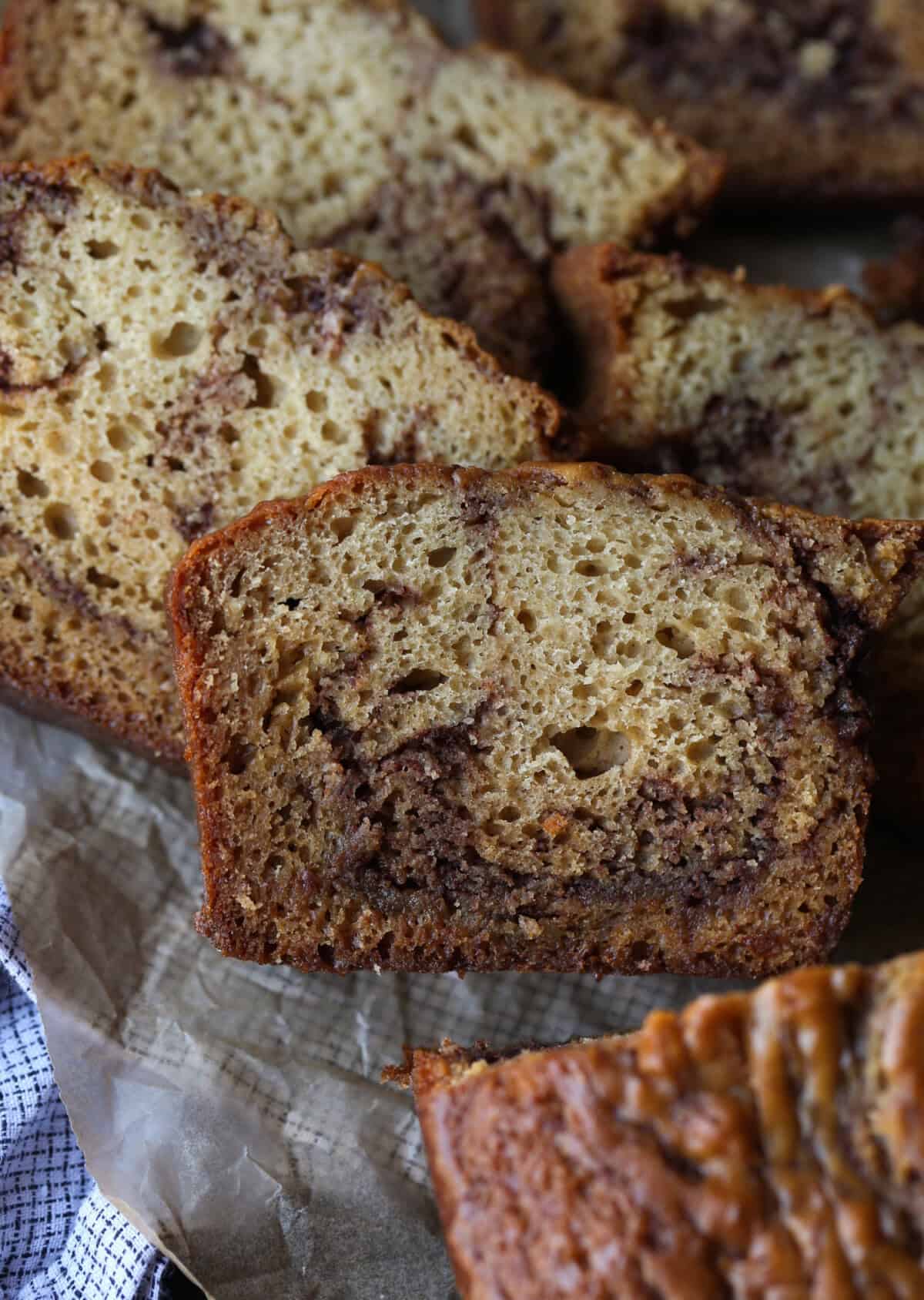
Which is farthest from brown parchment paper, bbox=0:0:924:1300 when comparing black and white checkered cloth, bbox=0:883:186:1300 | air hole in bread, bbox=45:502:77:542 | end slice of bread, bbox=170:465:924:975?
air hole in bread, bbox=45:502:77:542

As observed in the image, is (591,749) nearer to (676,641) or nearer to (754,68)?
(676,641)

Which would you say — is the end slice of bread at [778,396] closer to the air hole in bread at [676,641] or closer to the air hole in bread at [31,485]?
the air hole in bread at [676,641]

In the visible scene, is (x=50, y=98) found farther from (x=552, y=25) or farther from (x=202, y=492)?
(x=552, y=25)

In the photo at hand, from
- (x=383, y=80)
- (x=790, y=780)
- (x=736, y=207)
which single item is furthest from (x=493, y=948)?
(x=736, y=207)

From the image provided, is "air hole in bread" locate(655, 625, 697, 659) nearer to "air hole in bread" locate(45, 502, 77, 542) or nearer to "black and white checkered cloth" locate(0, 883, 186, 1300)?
"air hole in bread" locate(45, 502, 77, 542)

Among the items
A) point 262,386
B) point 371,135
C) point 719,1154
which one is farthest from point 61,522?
point 719,1154
